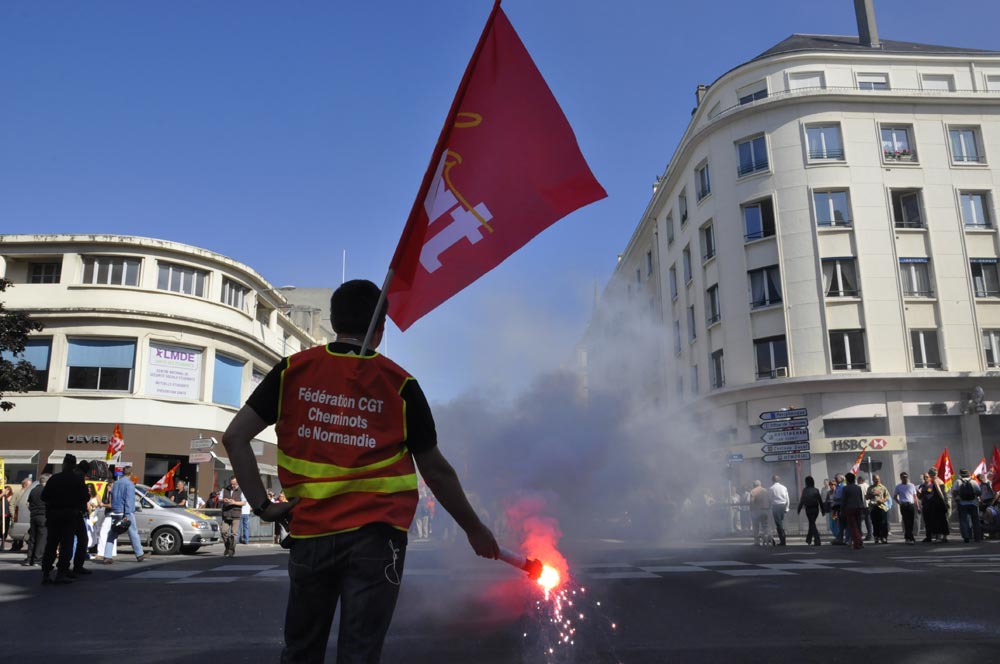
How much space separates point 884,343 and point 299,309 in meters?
37.3

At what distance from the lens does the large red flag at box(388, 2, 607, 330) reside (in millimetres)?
3830

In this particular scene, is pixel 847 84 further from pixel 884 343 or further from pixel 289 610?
pixel 289 610

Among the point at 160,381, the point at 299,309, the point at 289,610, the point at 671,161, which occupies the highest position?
the point at 671,161

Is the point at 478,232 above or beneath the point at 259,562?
above

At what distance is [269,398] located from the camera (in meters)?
2.80

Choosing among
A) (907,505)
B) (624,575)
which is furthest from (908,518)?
(624,575)

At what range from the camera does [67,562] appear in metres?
10.2

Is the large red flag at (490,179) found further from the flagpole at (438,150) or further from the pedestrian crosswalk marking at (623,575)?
the pedestrian crosswalk marking at (623,575)

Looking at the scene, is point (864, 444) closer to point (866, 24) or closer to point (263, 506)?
point (866, 24)

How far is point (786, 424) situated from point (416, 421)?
21.2m

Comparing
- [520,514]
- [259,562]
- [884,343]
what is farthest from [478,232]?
[884,343]

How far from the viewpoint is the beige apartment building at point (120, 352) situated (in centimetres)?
3108

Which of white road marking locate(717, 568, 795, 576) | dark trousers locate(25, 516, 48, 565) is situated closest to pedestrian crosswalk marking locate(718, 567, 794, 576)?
white road marking locate(717, 568, 795, 576)

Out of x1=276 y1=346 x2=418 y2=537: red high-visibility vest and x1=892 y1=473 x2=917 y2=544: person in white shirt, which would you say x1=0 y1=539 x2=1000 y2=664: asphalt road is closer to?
x1=276 y1=346 x2=418 y2=537: red high-visibility vest
